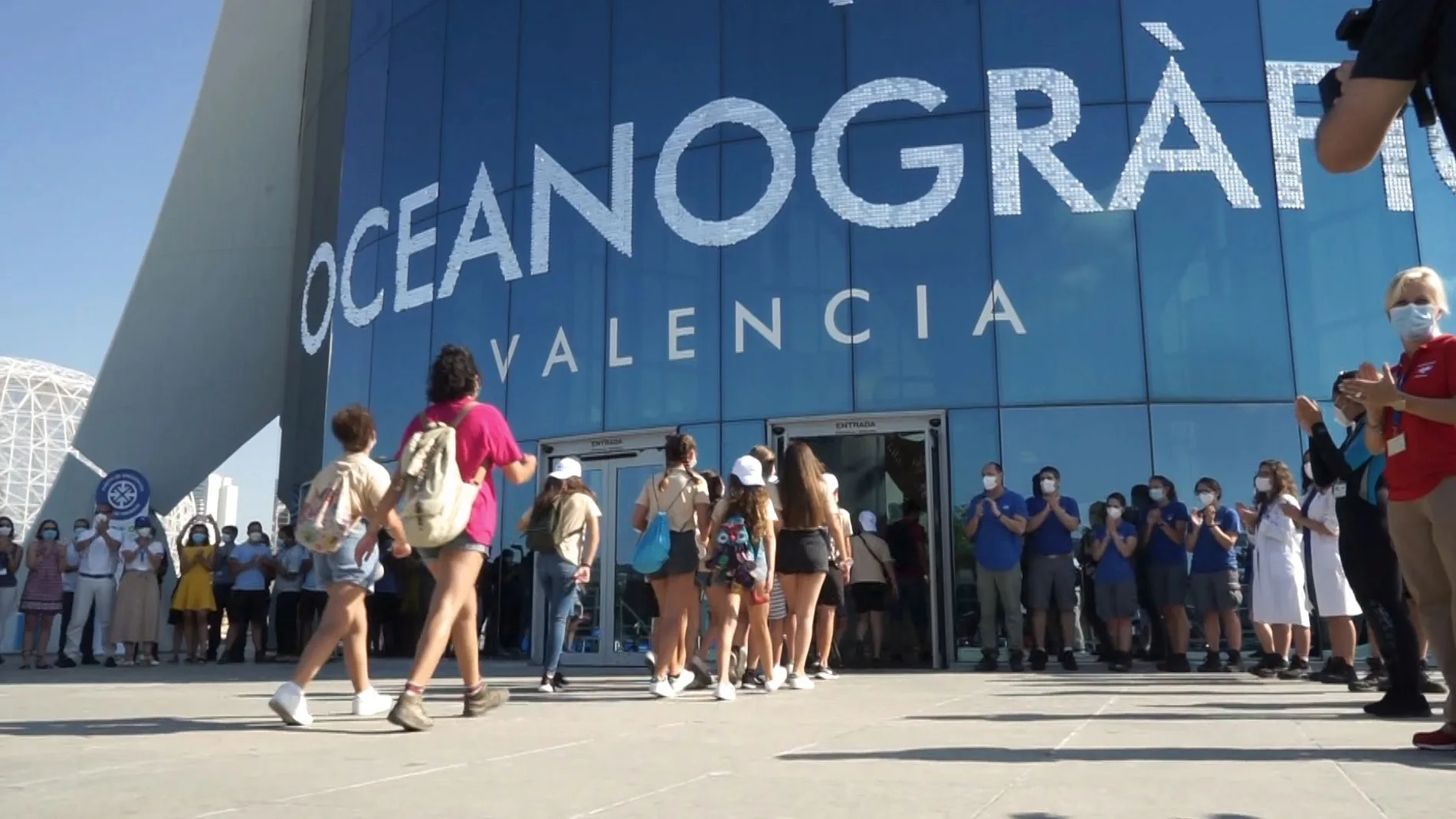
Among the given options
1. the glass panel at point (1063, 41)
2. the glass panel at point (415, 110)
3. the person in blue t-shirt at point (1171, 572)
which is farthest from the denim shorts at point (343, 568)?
the glass panel at point (415, 110)

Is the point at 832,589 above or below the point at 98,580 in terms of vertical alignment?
below

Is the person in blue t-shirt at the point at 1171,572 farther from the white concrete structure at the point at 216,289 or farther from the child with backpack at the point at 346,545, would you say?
the white concrete structure at the point at 216,289

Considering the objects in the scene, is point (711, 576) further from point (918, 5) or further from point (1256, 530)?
point (918, 5)

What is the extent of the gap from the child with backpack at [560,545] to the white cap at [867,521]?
14.9 ft

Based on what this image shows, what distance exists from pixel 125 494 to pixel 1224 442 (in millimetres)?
15736

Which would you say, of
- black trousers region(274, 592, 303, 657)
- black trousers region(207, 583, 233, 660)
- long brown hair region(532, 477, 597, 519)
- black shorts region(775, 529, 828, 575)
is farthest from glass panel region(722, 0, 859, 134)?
black trousers region(207, 583, 233, 660)

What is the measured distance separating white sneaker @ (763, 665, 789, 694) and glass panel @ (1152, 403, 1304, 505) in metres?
5.48

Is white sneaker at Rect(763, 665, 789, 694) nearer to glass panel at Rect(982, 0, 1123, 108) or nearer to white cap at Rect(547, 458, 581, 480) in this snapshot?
white cap at Rect(547, 458, 581, 480)

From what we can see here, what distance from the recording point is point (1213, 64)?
13.0 meters

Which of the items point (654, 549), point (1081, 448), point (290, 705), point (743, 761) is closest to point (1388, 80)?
point (743, 761)

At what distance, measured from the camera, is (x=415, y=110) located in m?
17.1

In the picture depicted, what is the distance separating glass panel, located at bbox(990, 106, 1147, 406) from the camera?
40.8 ft

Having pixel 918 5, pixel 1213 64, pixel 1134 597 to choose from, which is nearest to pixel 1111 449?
pixel 1134 597

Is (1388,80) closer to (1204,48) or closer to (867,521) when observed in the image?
(867,521)
